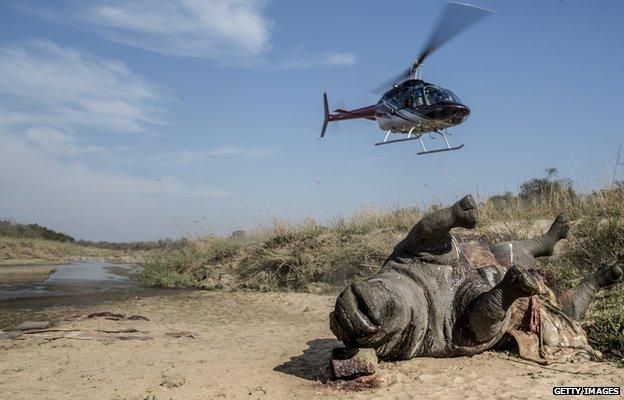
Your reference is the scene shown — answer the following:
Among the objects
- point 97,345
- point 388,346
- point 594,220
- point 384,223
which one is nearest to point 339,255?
point 384,223

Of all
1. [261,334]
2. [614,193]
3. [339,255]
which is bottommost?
[261,334]

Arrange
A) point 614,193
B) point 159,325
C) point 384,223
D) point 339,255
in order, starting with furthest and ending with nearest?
point 384,223
point 339,255
point 614,193
point 159,325

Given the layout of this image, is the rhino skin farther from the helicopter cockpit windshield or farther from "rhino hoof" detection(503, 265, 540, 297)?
the helicopter cockpit windshield

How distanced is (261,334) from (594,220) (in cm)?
511

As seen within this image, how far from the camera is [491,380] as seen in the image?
136 inches

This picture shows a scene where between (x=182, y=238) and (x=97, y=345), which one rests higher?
(x=182, y=238)

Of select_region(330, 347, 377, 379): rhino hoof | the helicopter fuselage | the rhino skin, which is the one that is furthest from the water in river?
the helicopter fuselage

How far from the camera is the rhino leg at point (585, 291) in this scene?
4707mm

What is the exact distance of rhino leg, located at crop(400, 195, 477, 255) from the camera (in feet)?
11.8

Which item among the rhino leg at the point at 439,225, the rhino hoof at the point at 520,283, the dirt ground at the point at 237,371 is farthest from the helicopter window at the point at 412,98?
the rhino hoof at the point at 520,283

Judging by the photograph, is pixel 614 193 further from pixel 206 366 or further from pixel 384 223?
pixel 206 366

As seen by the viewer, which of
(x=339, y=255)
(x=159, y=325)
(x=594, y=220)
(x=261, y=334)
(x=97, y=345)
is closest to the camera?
(x=97, y=345)

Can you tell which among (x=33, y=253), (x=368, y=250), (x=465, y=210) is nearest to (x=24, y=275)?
(x=33, y=253)

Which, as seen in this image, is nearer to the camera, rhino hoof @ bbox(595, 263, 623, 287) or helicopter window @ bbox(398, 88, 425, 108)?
rhino hoof @ bbox(595, 263, 623, 287)
